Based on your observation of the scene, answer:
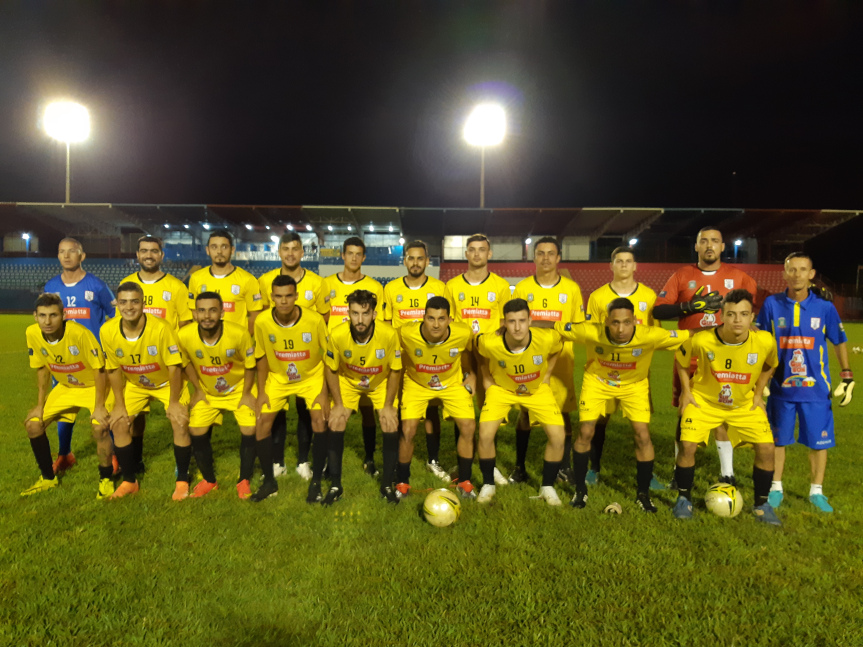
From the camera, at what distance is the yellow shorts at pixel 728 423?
142 inches

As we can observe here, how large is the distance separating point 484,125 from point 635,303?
1861 centimetres

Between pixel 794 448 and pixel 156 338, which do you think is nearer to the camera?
pixel 156 338

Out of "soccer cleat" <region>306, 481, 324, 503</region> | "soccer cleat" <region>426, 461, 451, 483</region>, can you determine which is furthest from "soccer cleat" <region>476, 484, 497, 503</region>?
"soccer cleat" <region>306, 481, 324, 503</region>

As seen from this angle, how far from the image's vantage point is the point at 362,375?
420 cm

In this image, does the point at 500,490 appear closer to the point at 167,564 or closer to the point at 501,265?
the point at 167,564

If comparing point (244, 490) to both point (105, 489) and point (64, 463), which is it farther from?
point (64, 463)

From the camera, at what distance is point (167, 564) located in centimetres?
283

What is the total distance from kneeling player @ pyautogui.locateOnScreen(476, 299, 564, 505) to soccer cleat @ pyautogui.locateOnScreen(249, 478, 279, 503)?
168 cm

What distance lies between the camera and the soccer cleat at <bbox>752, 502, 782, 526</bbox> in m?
3.41

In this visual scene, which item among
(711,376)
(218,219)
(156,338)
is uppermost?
(218,219)

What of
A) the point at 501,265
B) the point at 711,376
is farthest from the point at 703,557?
the point at 501,265

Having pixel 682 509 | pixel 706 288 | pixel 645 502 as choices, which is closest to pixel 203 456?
pixel 645 502

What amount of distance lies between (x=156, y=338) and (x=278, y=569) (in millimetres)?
2329

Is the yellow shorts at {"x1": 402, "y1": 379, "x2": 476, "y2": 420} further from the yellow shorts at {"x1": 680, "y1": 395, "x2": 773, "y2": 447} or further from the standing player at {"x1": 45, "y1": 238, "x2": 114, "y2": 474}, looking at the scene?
the standing player at {"x1": 45, "y1": 238, "x2": 114, "y2": 474}
